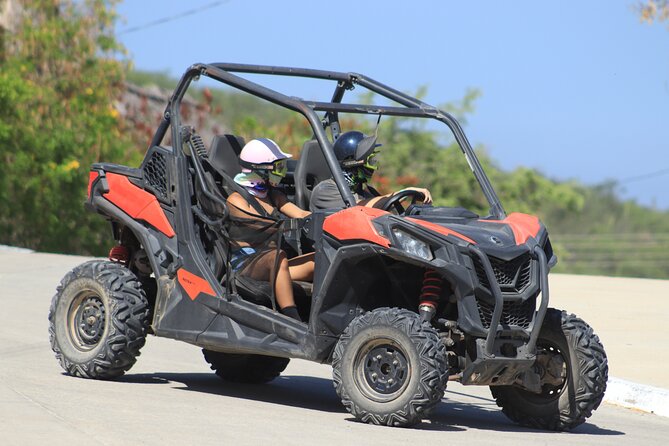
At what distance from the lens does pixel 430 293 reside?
8398 mm

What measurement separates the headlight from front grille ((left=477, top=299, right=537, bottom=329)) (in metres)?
0.42

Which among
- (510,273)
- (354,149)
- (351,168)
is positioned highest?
(354,149)

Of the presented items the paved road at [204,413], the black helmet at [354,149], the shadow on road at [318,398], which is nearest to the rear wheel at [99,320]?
the paved road at [204,413]

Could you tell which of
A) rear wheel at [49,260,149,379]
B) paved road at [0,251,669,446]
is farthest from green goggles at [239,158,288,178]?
paved road at [0,251,669,446]

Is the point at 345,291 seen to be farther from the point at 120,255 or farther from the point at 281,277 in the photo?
the point at 120,255

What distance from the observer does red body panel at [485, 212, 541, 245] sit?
8594 mm

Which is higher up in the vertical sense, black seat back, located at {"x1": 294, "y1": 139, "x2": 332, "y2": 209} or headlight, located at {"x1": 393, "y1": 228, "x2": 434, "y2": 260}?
black seat back, located at {"x1": 294, "y1": 139, "x2": 332, "y2": 209}

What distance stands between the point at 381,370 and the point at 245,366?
7.90ft

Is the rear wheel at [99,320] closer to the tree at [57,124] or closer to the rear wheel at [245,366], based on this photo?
the rear wheel at [245,366]

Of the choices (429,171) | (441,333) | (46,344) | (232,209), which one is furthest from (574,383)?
(429,171)

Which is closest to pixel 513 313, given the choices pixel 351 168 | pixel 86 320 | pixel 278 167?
pixel 351 168

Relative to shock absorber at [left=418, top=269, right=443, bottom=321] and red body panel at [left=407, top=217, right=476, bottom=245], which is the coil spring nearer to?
shock absorber at [left=418, top=269, right=443, bottom=321]

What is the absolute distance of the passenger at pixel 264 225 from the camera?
909 centimetres

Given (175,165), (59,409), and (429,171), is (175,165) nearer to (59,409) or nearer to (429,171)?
(59,409)
